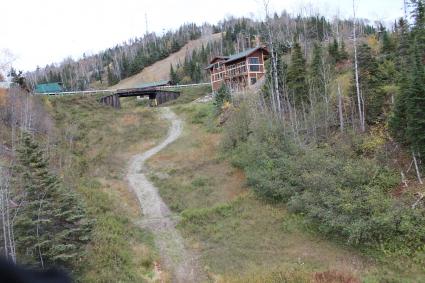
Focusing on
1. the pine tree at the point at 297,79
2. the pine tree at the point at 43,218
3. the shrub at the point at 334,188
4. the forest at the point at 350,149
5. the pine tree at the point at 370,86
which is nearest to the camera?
the pine tree at the point at 43,218

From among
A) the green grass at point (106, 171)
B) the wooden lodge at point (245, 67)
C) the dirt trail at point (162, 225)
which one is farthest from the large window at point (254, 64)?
the dirt trail at point (162, 225)

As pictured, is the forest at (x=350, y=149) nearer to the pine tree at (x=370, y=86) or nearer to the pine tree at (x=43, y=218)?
the pine tree at (x=370, y=86)

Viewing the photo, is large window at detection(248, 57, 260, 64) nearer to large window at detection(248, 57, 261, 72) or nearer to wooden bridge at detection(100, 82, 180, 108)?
large window at detection(248, 57, 261, 72)

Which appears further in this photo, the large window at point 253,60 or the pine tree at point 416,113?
the large window at point 253,60

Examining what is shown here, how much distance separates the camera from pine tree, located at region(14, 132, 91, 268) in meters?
14.5

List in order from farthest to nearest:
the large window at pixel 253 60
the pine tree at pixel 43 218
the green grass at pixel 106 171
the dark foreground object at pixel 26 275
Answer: the large window at pixel 253 60, the green grass at pixel 106 171, the pine tree at pixel 43 218, the dark foreground object at pixel 26 275

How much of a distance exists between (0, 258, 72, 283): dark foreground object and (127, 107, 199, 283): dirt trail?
50.7 ft

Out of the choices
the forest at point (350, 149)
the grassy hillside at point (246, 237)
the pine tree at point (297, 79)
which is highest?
the pine tree at point (297, 79)

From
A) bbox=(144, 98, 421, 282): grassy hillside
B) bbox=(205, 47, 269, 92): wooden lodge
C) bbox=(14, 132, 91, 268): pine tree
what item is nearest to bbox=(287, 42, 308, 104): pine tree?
bbox=(144, 98, 421, 282): grassy hillside

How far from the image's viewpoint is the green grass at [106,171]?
16656 mm

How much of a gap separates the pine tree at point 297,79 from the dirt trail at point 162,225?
1314 cm

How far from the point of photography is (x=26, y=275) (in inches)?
53.7

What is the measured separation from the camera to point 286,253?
56.7ft

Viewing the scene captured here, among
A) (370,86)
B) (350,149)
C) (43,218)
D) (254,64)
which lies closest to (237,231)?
(350,149)
